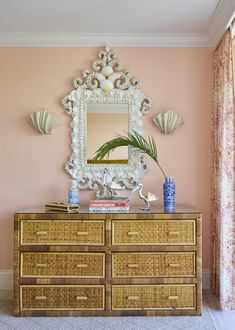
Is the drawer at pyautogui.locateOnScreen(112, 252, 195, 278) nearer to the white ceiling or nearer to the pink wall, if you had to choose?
the pink wall

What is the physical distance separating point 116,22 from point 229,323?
2664mm

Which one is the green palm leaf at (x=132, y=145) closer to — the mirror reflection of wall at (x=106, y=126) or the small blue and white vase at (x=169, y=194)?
the mirror reflection of wall at (x=106, y=126)

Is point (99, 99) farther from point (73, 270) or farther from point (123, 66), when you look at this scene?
point (73, 270)

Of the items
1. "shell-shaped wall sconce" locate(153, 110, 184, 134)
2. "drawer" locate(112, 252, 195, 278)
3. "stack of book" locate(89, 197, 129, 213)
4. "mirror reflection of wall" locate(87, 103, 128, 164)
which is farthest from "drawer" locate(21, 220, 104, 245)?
"shell-shaped wall sconce" locate(153, 110, 184, 134)

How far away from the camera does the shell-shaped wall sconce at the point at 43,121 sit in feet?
10.2

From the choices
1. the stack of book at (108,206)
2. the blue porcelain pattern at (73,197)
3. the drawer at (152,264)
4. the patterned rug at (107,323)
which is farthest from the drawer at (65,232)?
the patterned rug at (107,323)

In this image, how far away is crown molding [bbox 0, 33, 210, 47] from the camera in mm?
3148

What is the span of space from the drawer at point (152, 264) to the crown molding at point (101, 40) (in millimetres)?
2000

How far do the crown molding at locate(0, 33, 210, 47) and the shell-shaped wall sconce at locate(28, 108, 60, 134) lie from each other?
0.70 meters

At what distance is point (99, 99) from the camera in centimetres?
315

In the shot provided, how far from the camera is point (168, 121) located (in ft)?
10.1

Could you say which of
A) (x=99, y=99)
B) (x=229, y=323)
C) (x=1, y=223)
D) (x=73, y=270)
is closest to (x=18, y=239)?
(x=73, y=270)

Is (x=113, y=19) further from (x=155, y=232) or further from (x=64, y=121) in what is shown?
(x=155, y=232)

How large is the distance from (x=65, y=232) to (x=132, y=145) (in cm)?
98
